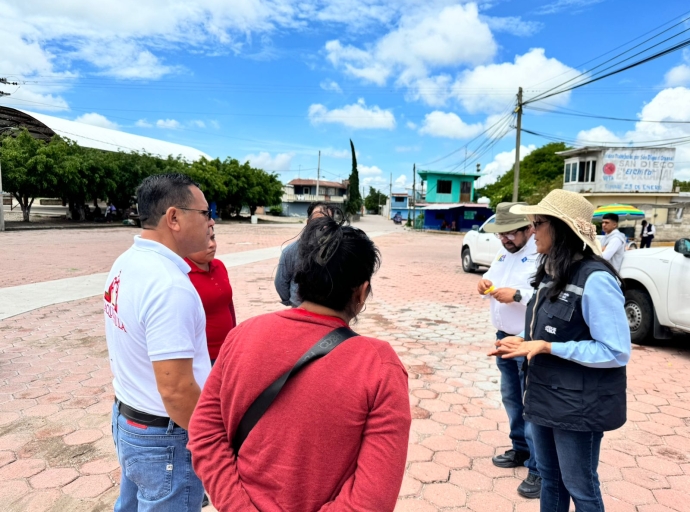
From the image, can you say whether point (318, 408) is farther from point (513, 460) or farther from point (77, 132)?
point (77, 132)

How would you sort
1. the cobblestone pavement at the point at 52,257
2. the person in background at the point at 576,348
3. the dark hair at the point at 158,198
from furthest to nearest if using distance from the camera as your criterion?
the cobblestone pavement at the point at 52,257 < the person in background at the point at 576,348 < the dark hair at the point at 158,198

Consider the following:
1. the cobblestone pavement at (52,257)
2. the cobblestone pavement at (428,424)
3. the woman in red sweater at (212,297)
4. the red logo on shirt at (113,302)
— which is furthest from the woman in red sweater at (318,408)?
the cobblestone pavement at (52,257)

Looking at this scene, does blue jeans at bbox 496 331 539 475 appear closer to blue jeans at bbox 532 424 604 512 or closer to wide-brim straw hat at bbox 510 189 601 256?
blue jeans at bbox 532 424 604 512

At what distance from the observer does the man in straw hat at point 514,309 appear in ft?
9.26

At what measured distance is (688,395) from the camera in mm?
4254

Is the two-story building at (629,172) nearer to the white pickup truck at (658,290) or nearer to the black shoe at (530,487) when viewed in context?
the white pickup truck at (658,290)

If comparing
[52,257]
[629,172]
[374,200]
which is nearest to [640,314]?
[52,257]

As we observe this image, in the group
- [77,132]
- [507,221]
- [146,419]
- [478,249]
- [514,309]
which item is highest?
[77,132]

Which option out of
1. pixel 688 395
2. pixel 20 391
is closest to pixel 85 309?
pixel 20 391

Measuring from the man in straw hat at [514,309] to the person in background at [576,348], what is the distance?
2.44 feet

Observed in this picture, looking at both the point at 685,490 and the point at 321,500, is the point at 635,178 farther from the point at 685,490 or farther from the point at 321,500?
the point at 321,500

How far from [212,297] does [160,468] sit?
0.79 m

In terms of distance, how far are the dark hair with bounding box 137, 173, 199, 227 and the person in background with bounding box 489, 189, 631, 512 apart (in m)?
1.51

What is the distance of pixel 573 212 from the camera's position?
200 centimetres
